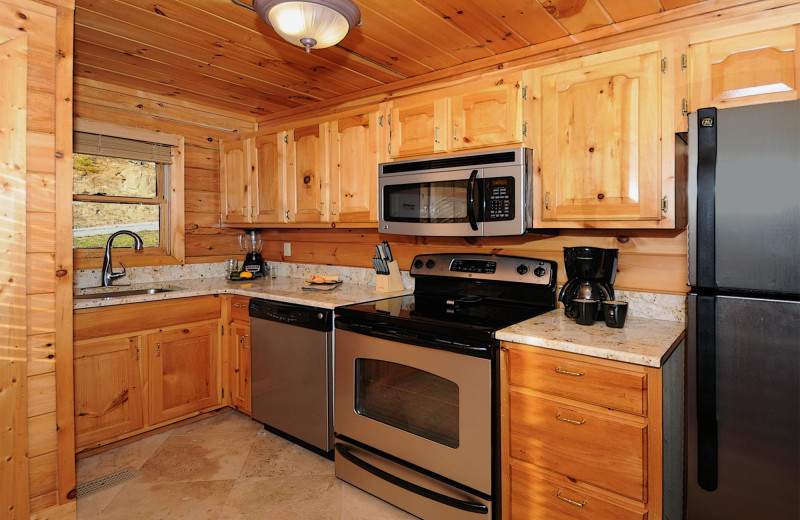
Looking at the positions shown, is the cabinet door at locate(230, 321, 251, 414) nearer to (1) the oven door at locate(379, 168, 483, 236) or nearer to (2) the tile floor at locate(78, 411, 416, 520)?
(2) the tile floor at locate(78, 411, 416, 520)

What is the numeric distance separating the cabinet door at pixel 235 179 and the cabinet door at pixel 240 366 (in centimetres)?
91

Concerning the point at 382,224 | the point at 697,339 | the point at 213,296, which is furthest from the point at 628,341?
the point at 213,296

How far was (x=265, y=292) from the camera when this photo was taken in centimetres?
293

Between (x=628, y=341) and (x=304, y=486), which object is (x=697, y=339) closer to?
(x=628, y=341)

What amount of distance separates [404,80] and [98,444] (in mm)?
2874

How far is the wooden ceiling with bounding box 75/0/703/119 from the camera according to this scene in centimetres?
210

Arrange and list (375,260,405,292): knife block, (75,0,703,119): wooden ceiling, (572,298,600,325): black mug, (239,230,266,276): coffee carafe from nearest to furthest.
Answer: (572,298,600,325): black mug → (75,0,703,119): wooden ceiling → (375,260,405,292): knife block → (239,230,266,276): coffee carafe

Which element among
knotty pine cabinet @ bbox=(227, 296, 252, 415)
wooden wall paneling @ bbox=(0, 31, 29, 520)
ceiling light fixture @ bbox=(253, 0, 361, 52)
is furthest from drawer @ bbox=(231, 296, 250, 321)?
ceiling light fixture @ bbox=(253, 0, 361, 52)

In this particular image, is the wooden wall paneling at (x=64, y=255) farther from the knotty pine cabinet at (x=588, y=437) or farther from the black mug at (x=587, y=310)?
the black mug at (x=587, y=310)

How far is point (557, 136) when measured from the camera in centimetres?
206

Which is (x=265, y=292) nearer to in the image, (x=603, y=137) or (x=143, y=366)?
(x=143, y=366)

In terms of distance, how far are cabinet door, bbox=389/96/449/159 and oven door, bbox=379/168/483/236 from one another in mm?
159

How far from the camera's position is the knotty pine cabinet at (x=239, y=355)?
308cm

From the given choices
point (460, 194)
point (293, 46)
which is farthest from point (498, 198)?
point (293, 46)
